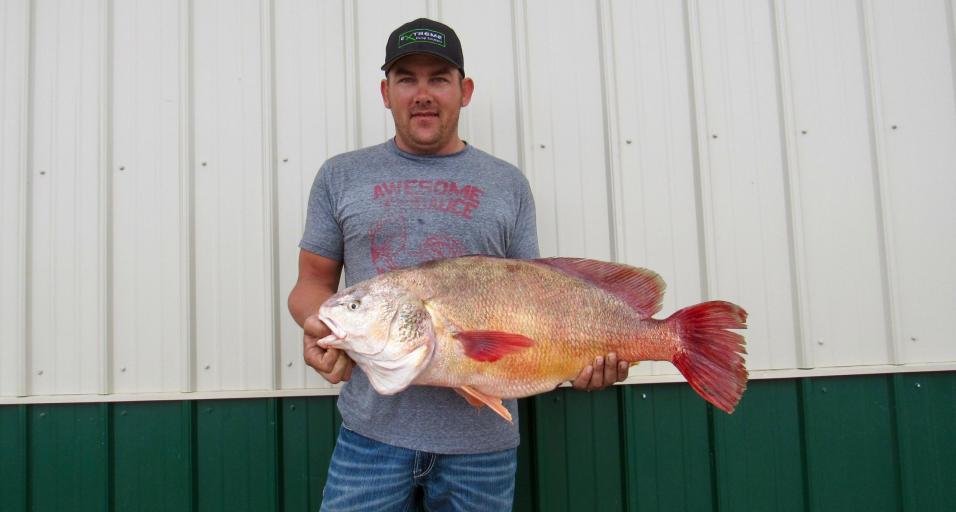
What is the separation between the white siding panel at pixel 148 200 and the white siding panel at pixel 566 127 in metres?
2.05

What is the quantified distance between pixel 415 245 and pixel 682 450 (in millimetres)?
1963

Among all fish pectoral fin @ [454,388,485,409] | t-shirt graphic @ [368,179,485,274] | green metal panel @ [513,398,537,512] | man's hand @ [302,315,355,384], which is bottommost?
green metal panel @ [513,398,537,512]

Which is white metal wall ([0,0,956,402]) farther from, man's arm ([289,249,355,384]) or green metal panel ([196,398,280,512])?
man's arm ([289,249,355,384])

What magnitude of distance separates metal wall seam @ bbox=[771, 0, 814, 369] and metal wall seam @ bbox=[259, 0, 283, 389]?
118 inches

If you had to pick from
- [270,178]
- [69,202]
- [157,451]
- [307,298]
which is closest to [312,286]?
[307,298]

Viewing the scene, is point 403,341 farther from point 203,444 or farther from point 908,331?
point 908,331

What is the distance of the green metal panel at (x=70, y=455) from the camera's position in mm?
2654

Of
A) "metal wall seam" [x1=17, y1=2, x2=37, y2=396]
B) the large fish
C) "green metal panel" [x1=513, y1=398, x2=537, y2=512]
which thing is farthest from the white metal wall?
the large fish

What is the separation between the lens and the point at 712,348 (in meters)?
1.88

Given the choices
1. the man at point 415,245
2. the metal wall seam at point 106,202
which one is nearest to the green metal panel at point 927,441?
the man at point 415,245

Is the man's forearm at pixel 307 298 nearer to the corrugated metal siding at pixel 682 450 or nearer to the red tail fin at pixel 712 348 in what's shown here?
the corrugated metal siding at pixel 682 450

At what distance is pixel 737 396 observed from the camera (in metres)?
1.83

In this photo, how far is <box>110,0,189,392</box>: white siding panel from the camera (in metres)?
2.67

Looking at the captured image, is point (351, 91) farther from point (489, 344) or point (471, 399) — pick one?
point (471, 399)
